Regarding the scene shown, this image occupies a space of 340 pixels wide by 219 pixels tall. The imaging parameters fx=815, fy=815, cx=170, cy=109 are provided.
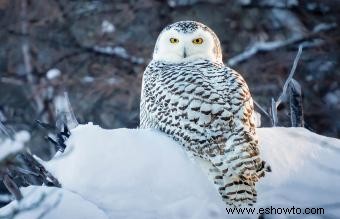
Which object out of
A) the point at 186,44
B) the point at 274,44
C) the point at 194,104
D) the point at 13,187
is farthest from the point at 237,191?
the point at 274,44

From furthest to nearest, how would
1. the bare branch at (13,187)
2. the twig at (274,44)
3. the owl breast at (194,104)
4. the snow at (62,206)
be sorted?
1. the twig at (274,44)
2. the owl breast at (194,104)
3. the snow at (62,206)
4. the bare branch at (13,187)

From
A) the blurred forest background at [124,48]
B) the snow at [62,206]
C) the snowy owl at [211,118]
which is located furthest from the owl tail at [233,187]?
the blurred forest background at [124,48]

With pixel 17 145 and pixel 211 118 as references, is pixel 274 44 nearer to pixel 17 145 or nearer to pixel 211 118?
pixel 211 118

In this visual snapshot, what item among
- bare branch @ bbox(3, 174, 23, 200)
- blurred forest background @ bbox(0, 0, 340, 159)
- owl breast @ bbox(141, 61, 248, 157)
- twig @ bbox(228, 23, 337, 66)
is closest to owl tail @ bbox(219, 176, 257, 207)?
owl breast @ bbox(141, 61, 248, 157)

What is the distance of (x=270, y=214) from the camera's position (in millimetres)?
2273

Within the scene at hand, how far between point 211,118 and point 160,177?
0.32 metres

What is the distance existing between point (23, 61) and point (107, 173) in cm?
583

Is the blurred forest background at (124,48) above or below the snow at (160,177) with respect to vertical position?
below

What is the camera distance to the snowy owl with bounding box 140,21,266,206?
7.88ft

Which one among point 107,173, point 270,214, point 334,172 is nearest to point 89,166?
point 107,173

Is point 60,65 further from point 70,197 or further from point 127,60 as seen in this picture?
point 70,197

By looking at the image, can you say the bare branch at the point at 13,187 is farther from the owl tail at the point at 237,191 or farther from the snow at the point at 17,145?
the owl tail at the point at 237,191

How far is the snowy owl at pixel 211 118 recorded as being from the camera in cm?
240

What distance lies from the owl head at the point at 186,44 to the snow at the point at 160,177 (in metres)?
0.65
